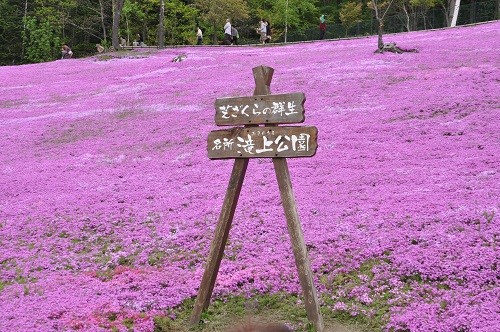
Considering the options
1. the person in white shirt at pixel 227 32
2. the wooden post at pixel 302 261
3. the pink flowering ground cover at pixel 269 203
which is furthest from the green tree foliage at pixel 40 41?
the wooden post at pixel 302 261

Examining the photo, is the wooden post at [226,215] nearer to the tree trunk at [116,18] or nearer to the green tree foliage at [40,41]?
the tree trunk at [116,18]

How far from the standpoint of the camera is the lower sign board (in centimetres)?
579

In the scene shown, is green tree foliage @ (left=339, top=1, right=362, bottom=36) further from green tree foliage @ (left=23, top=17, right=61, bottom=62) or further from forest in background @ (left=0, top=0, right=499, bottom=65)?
green tree foliage @ (left=23, top=17, right=61, bottom=62)

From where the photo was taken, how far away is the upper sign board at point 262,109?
5875mm

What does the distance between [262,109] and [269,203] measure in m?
4.55

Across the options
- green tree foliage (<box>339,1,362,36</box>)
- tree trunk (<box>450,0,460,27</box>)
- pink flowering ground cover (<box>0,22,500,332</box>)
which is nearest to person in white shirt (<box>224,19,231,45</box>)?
green tree foliage (<box>339,1,362,36</box>)

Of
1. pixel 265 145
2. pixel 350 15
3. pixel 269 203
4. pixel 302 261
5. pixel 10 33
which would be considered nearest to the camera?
pixel 302 261

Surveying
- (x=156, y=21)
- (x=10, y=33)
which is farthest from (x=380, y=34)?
(x=10, y=33)

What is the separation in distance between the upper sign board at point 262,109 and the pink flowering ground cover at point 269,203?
7.67 ft

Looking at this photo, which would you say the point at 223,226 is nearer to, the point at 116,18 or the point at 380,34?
the point at 380,34

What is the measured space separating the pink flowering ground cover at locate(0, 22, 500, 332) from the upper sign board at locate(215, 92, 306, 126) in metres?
2.34

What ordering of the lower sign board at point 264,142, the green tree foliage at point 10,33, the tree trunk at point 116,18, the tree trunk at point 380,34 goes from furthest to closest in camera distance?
the green tree foliage at point 10,33 → the tree trunk at point 116,18 → the tree trunk at point 380,34 → the lower sign board at point 264,142

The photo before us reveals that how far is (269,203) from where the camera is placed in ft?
33.9

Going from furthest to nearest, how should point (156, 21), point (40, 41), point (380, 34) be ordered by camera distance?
point (156, 21) → point (40, 41) → point (380, 34)
